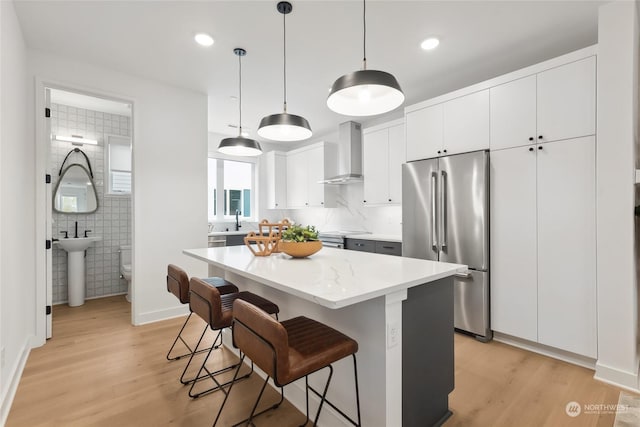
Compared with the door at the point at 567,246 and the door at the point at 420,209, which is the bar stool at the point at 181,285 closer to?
the door at the point at 420,209

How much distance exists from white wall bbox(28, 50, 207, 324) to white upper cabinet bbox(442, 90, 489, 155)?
289cm

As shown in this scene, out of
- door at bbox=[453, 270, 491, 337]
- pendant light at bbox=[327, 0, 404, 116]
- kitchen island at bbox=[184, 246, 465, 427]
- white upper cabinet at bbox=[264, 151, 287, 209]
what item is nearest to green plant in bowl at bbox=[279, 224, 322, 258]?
kitchen island at bbox=[184, 246, 465, 427]

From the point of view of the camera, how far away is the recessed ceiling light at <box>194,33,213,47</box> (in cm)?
255

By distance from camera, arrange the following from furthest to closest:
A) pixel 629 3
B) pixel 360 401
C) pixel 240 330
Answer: pixel 629 3 < pixel 360 401 < pixel 240 330

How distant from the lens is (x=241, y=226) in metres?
5.88

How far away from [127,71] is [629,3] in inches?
170

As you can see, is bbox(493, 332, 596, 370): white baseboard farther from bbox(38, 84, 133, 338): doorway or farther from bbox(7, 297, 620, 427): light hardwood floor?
bbox(38, 84, 133, 338): doorway

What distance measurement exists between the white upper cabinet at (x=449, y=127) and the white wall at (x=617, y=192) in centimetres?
86

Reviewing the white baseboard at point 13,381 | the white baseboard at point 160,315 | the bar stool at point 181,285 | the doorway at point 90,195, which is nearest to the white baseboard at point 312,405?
the bar stool at point 181,285

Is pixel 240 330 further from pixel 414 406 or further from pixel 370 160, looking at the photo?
pixel 370 160

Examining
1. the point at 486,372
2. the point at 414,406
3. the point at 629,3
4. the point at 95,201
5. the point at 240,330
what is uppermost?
the point at 629,3

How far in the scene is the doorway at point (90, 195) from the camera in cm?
414

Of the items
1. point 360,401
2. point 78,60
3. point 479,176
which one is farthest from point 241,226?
point 360,401

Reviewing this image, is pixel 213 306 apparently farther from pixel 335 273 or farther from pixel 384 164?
pixel 384 164
